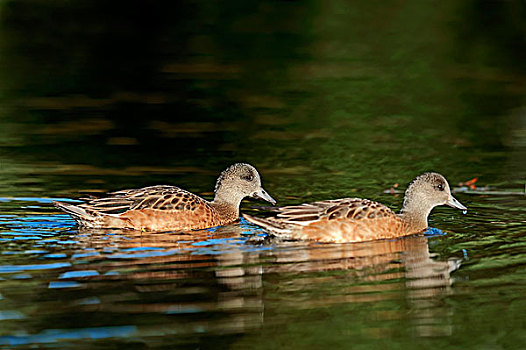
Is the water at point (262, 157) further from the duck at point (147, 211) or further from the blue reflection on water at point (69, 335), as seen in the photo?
the duck at point (147, 211)

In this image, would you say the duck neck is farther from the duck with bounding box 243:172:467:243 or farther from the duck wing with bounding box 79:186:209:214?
the duck wing with bounding box 79:186:209:214

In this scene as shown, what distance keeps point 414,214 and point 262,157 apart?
3.99m

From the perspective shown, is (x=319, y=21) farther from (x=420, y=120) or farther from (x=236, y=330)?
(x=236, y=330)

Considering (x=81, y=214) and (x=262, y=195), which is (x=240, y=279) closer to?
(x=81, y=214)

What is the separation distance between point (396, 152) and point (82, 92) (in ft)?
23.0

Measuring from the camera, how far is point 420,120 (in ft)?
58.4

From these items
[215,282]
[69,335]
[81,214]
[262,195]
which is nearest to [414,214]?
[262,195]

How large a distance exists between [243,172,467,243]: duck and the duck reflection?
0.17m

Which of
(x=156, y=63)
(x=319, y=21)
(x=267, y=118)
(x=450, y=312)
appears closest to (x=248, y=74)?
(x=156, y=63)

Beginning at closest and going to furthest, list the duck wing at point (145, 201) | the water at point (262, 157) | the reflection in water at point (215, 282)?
1. the reflection in water at point (215, 282)
2. the water at point (262, 157)
3. the duck wing at point (145, 201)

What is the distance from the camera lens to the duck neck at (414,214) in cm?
1136

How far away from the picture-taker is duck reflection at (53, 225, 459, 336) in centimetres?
798

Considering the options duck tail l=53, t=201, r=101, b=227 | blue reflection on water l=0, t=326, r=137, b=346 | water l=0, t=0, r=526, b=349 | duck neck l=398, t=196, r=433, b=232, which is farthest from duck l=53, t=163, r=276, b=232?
blue reflection on water l=0, t=326, r=137, b=346

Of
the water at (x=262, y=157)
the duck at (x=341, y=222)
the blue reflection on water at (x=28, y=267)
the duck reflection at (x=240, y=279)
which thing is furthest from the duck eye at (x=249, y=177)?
the blue reflection on water at (x=28, y=267)
